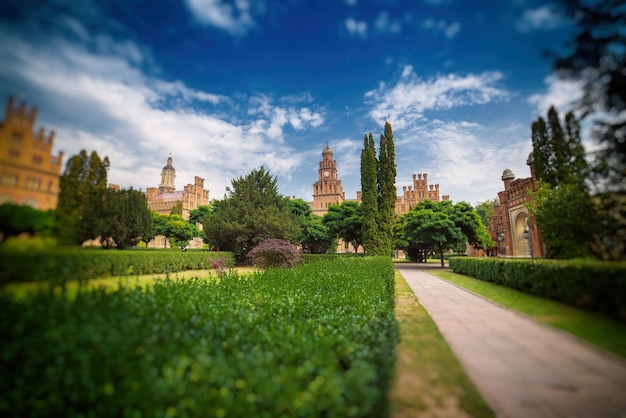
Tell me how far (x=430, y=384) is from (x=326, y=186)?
57.5 m

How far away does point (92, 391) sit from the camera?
6.57 ft

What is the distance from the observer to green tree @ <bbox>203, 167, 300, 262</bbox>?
23.2 m

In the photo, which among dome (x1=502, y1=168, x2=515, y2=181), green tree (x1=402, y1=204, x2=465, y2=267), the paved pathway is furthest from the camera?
green tree (x1=402, y1=204, x2=465, y2=267)

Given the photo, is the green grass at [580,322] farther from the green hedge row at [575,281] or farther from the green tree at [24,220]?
the green tree at [24,220]

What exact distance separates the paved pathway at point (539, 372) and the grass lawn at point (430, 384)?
141mm

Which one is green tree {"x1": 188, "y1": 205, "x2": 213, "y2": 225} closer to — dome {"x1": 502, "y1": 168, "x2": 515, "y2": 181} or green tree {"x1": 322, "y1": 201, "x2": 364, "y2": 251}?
green tree {"x1": 322, "y1": 201, "x2": 364, "y2": 251}

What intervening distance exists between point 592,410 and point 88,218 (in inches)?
226

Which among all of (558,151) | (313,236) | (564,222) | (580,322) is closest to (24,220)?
(580,322)

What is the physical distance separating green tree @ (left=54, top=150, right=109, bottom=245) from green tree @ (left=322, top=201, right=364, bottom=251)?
26.4 metres

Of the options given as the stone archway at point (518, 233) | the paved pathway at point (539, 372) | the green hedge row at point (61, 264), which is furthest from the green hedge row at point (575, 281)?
the stone archway at point (518, 233)

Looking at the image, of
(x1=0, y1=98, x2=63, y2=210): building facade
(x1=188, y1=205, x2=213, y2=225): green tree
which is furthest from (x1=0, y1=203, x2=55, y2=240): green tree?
(x1=188, y1=205, x2=213, y2=225): green tree

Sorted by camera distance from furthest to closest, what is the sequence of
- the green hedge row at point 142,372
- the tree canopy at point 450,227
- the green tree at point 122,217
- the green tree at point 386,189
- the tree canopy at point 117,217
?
the green tree at point 386,189 → the tree canopy at point 450,227 → the green tree at point 122,217 → the tree canopy at point 117,217 → the green hedge row at point 142,372

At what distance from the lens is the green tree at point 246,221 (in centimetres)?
2319

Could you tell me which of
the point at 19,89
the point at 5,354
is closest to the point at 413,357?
the point at 5,354
